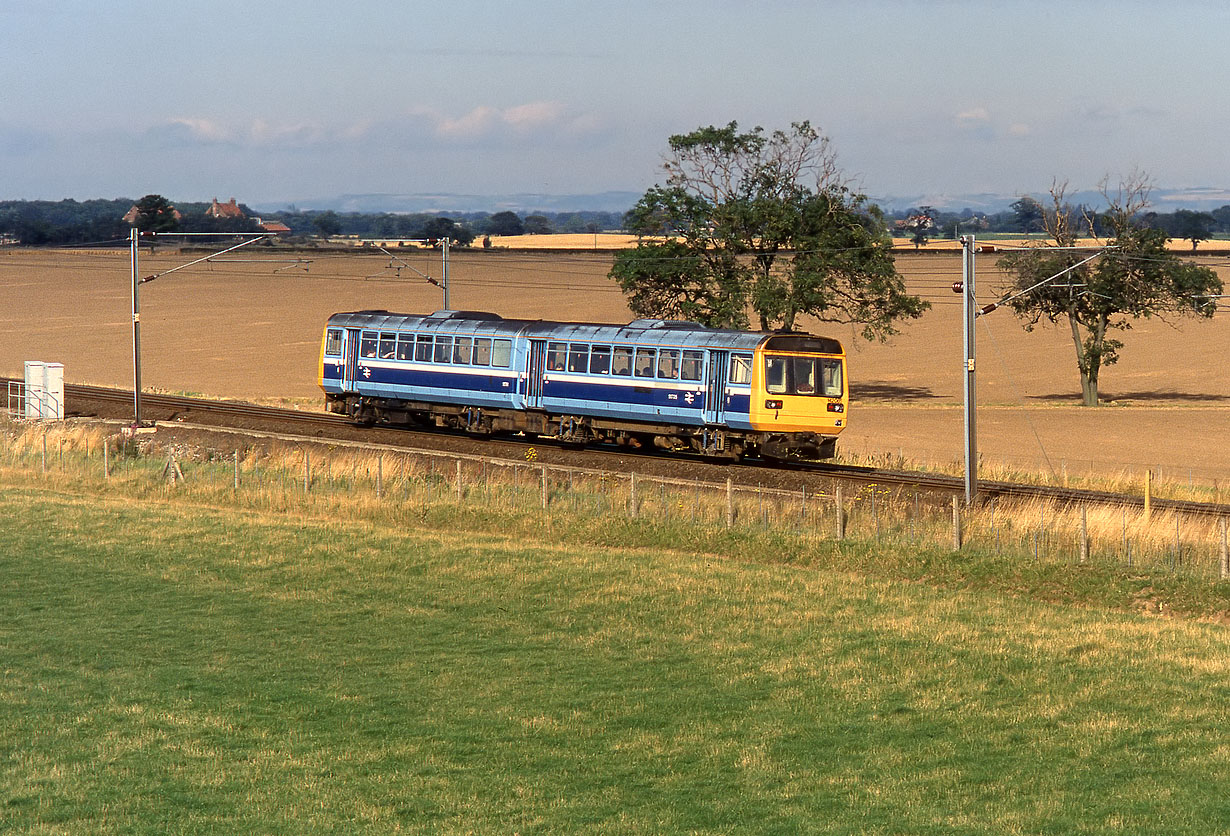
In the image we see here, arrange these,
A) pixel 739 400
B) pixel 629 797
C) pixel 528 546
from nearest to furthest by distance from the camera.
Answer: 1. pixel 629 797
2. pixel 528 546
3. pixel 739 400

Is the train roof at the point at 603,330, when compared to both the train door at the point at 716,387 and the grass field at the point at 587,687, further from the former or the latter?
the grass field at the point at 587,687

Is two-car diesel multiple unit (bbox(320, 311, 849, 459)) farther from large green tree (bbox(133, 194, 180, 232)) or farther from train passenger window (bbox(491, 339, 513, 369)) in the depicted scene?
large green tree (bbox(133, 194, 180, 232))

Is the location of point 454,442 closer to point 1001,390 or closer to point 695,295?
point 695,295

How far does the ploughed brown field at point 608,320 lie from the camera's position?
51.1 meters

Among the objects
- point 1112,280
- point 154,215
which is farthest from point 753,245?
point 154,215

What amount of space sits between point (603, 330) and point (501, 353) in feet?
12.0

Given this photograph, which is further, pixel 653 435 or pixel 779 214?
pixel 779 214

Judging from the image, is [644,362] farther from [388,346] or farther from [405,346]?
[388,346]

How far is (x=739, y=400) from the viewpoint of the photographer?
35250mm

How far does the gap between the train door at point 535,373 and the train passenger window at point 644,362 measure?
333 centimetres

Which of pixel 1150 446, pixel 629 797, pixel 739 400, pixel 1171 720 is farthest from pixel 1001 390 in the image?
pixel 629 797

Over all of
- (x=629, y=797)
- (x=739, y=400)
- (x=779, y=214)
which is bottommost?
(x=629, y=797)

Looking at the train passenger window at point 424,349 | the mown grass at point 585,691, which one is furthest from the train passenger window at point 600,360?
the mown grass at point 585,691

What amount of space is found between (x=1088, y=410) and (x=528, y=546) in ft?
130
